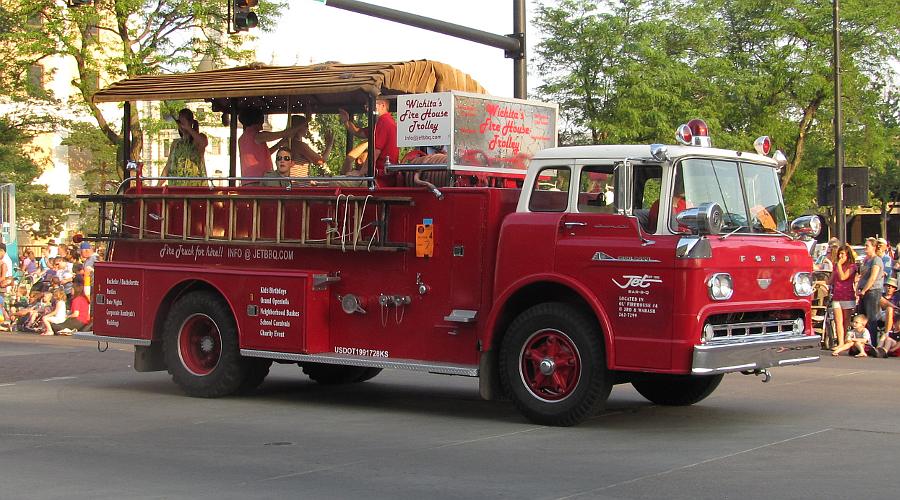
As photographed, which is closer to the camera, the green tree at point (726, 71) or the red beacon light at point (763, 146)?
the red beacon light at point (763, 146)

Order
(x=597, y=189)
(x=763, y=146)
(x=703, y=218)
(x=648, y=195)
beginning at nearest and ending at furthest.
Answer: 1. (x=703, y=218)
2. (x=648, y=195)
3. (x=597, y=189)
4. (x=763, y=146)

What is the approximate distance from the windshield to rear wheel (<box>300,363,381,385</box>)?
209 inches

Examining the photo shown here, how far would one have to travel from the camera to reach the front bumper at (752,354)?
9.77 meters

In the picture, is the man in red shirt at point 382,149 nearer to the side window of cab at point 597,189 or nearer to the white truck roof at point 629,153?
the white truck roof at point 629,153

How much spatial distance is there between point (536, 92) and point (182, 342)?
24.5 m

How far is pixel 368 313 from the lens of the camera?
11828 millimetres

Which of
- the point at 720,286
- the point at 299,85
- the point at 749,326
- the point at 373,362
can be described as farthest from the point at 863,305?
the point at 299,85

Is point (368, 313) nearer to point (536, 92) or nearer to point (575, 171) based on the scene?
point (575, 171)

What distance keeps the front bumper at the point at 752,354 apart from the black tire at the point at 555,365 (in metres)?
0.91

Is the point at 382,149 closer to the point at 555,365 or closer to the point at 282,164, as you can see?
the point at 282,164

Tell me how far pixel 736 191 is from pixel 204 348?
19.4 ft

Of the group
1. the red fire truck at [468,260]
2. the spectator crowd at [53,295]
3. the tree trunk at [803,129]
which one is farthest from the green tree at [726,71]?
the red fire truck at [468,260]

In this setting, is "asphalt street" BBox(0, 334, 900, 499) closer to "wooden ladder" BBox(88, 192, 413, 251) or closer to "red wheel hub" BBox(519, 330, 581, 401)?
"red wheel hub" BBox(519, 330, 581, 401)

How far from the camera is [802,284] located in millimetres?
10930
